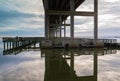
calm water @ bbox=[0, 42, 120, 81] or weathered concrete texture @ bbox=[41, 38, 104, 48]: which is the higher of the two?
weathered concrete texture @ bbox=[41, 38, 104, 48]

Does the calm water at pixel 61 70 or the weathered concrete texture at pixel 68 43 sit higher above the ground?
the weathered concrete texture at pixel 68 43

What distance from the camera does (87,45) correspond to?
94.4ft

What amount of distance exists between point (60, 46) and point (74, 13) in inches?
263

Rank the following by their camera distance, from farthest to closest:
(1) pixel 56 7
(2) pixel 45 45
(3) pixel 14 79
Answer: (1) pixel 56 7 < (2) pixel 45 45 < (3) pixel 14 79

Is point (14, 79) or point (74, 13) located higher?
point (74, 13)

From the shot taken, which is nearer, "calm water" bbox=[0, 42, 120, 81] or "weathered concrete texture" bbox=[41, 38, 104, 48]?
"calm water" bbox=[0, 42, 120, 81]

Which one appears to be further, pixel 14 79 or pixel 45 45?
pixel 45 45

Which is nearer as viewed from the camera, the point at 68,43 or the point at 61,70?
the point at 61,70

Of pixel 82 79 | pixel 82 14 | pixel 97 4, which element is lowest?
pixel 82 79

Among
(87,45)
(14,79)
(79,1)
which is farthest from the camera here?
(79,1)

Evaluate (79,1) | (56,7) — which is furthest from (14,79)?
(56,7)

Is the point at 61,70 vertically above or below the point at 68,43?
below

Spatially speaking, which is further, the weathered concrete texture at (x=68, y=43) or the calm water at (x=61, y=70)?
the weathered concrete texture at (x=68, y=43)

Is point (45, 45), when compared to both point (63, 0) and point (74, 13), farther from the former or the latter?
Result: point (63, 0)
